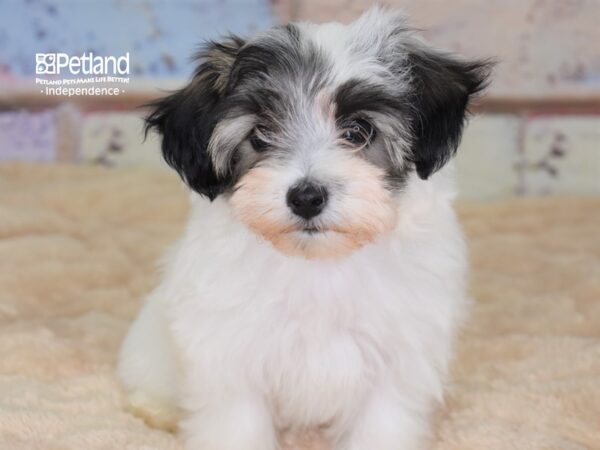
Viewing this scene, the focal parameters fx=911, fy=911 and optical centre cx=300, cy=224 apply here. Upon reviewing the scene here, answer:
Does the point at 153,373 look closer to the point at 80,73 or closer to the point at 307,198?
the point at 307,198

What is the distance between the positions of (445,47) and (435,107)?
2.77 metres

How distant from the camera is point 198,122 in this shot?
225cm

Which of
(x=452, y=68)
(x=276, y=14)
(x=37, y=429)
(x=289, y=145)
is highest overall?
(x=276, y=14)

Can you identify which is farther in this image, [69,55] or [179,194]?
[69,55]

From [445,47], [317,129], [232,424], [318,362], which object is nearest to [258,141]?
[317,129]

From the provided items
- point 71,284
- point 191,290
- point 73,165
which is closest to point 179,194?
point 73,165

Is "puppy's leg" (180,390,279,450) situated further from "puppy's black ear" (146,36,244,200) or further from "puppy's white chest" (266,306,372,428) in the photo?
"puppy's black ear" (146,36,244,200)

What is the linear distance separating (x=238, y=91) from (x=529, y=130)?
3.23m

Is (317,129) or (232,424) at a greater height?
(317,129)

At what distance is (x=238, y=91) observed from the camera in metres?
2.21

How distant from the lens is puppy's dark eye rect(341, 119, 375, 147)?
86.9 inches

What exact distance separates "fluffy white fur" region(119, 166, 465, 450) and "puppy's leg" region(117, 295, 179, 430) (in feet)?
0.72

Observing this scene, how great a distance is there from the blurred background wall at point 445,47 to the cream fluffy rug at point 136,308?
1.29 ft

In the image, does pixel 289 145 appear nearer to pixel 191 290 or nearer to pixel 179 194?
pixel 191 290
